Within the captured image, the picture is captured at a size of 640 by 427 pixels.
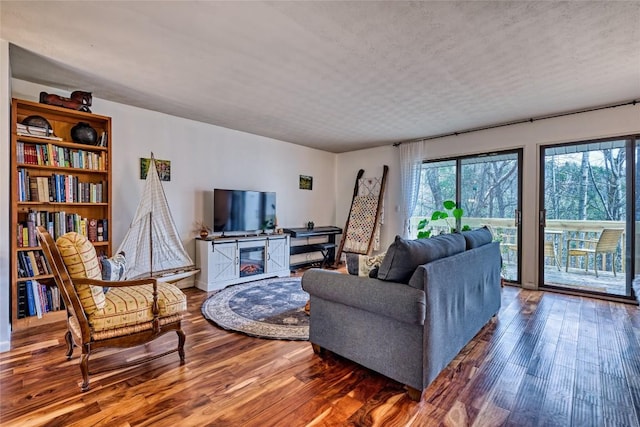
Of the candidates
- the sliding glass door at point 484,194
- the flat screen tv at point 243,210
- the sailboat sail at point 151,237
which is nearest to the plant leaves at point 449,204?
the sliding glass door at point 484,194

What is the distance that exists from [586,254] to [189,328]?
498 cm

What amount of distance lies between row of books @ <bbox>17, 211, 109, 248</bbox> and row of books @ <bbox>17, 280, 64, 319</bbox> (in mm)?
387

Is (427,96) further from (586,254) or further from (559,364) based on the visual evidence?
(586,254)

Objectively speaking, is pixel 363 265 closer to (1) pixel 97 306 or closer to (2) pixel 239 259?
(1) pixel 97 306

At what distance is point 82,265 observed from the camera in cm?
191

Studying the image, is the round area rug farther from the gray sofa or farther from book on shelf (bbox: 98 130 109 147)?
book on shelf (bbox: 98 130 109 147)

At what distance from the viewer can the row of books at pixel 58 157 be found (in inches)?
110

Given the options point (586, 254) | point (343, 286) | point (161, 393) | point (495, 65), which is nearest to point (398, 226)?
point (586, 254)

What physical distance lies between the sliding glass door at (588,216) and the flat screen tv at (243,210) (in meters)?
4.08

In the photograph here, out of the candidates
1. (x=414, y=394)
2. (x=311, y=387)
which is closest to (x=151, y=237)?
(x=311, y=387)

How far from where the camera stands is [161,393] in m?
1.83

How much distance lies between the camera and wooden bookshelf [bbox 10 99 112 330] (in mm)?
2722

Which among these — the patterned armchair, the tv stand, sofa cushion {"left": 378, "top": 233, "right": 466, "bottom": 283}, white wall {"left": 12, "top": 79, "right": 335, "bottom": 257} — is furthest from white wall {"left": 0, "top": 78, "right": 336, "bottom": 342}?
sofa cushion {"left": 378, "top": 233, "right": 466, "bottom": 283}

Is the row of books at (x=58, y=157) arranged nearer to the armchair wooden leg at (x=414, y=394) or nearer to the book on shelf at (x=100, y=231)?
the book on shelf at (x=100, y=231)
